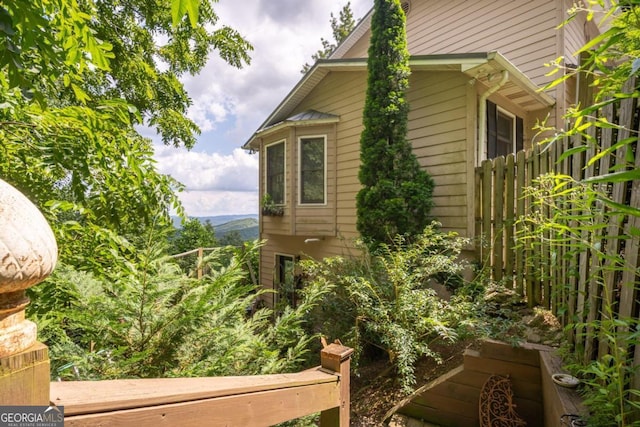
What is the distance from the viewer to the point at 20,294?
0.53 metres

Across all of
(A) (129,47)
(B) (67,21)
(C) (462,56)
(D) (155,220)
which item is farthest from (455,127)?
(A) (129,47)

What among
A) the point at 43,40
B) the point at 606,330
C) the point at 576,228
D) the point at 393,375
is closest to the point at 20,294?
the point at 43,40

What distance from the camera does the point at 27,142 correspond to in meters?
1.87

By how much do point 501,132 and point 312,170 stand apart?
400 centimetres

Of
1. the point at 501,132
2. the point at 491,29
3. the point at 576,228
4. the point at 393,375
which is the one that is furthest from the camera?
the point at 491,29

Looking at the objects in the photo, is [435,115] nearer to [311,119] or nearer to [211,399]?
[311,119]

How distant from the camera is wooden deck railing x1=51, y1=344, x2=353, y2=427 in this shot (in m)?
0.66

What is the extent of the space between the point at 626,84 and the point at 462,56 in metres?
3.91

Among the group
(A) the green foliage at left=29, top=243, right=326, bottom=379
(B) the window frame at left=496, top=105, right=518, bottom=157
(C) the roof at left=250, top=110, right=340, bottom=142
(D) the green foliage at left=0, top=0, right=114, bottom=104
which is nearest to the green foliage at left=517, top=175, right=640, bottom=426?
(A) the green foliage at left=29, top=243, right=326, bottom=379

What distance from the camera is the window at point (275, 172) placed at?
8.16 meters

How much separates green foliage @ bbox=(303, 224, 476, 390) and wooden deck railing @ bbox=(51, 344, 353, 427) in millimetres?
1820

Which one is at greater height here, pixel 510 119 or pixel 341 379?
pixel 510 119

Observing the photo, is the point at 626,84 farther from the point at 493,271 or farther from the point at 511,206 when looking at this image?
the point at 493,271

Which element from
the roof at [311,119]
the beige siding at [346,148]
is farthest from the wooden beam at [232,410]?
the roof at [311,119]
